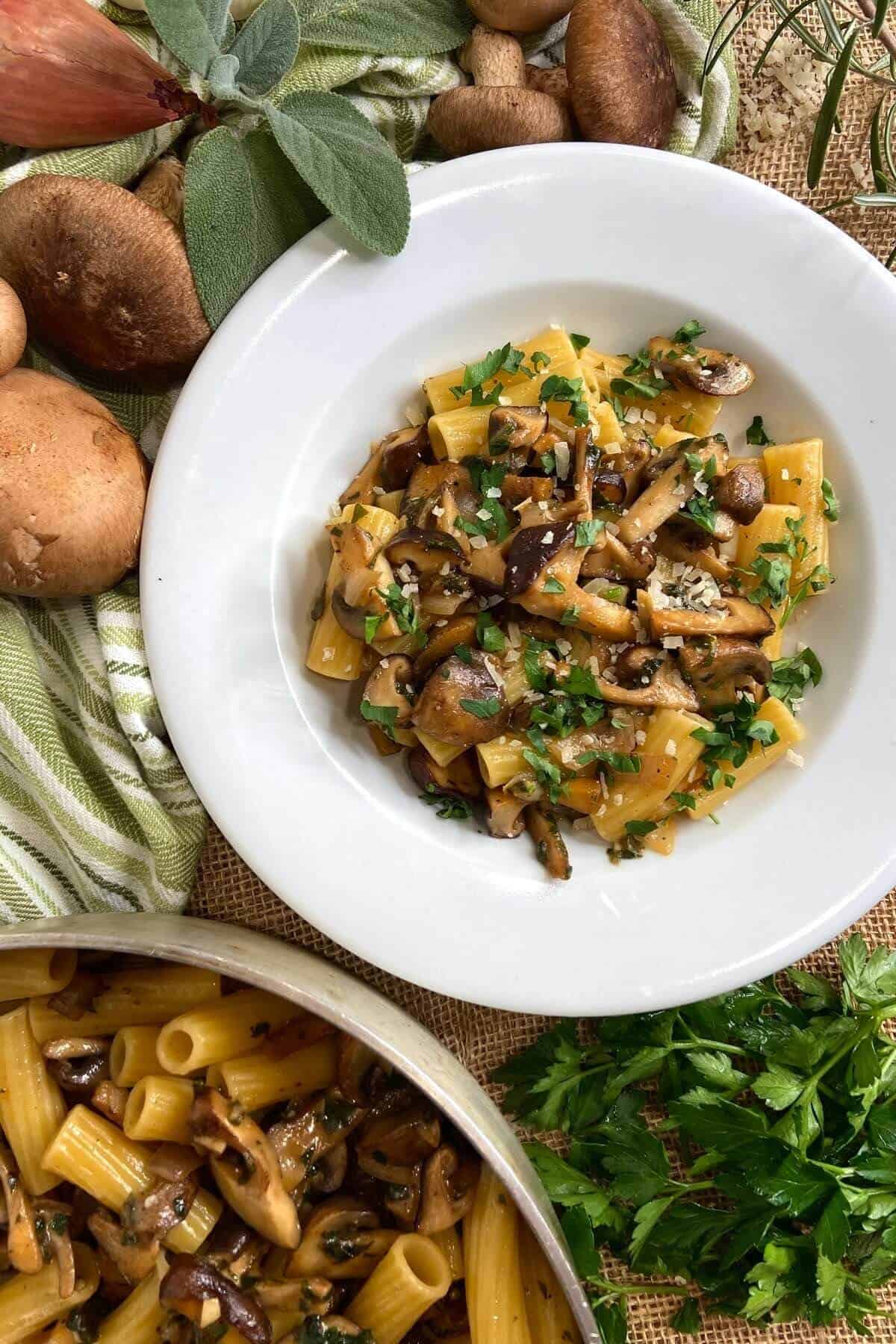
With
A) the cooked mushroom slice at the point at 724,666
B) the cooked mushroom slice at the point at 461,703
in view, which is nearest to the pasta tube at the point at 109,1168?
the cooked mushroom slice at the point at 461,703

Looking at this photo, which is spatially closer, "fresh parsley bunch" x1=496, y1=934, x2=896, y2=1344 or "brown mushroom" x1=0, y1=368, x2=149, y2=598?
"brown mushroom" x1=0, y1=368, x2=149, y2=598

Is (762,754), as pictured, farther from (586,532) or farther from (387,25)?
(387,25)

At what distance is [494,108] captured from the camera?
6.24 feet

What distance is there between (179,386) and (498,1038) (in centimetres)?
147

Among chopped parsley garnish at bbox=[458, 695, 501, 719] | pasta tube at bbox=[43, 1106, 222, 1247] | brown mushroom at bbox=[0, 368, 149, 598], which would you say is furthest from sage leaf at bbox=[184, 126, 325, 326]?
pasta tube at bbox=[43, 1106, 222, 1247]

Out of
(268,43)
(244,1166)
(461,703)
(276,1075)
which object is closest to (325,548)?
(461,703)

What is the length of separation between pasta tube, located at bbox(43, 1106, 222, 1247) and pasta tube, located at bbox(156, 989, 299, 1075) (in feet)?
0.51

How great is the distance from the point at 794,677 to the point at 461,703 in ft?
2.23

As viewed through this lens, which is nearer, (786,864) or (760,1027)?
(786,864)

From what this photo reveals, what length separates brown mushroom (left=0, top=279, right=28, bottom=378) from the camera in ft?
5.81

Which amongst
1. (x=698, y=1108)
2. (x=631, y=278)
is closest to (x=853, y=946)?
(x=698, y=1108)

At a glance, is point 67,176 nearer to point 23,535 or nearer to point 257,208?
point 257,208

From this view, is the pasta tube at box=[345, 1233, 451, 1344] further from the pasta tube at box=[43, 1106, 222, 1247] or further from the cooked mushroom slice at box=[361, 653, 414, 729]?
the cooked mushroom slice at box=[361, 653, 414, 729]

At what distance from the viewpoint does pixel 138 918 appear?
193cm
